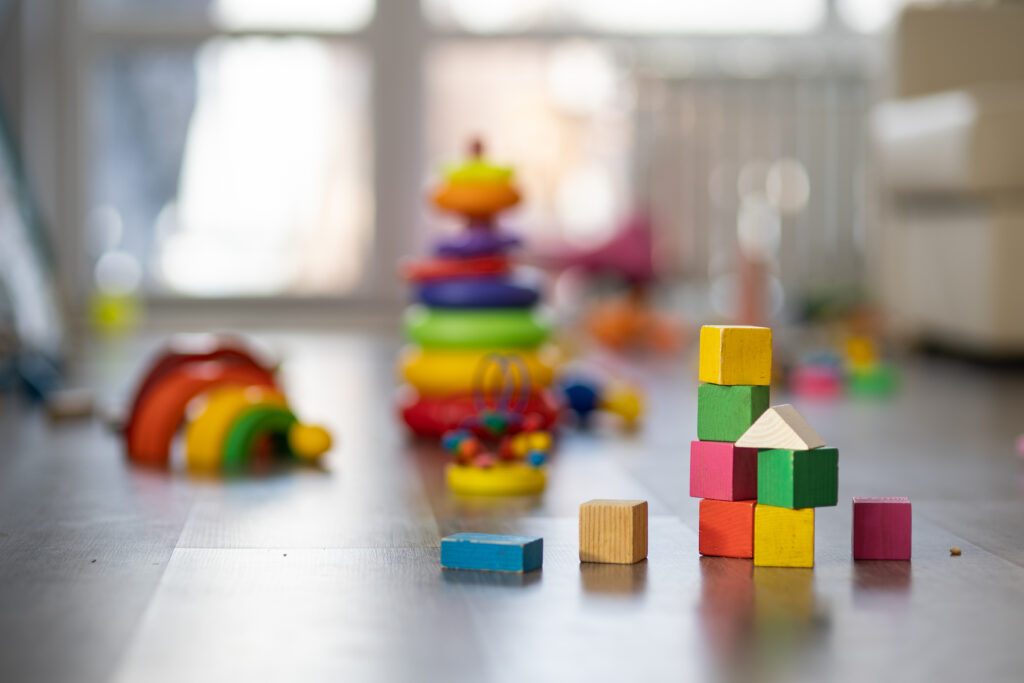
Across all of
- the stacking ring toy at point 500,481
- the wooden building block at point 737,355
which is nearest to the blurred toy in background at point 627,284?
the stacking ring toy at point 500,481

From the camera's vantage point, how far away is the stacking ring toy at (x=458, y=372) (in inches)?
92.0

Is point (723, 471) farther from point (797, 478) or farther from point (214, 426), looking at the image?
point (214, 426)

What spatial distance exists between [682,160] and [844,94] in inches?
27.9

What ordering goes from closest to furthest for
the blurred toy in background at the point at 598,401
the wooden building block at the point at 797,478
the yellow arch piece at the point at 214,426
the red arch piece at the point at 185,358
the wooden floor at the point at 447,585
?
the wooden floor at the point at 447,585
the wooden building block at the point at 797,478
the yellow arch piece at the point at 214,426
the red arch piece at the point at 185,358
the blurred toy in background at the point at 598,401

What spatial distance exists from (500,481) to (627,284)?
308cm

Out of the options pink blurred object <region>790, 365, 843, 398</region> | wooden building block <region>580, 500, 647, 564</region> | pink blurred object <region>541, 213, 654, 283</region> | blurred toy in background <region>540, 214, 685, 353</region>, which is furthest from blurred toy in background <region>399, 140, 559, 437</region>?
pink blurred object <region>541, 213, 654, 283</region>

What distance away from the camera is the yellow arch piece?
1.99m

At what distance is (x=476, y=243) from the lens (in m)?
2.38

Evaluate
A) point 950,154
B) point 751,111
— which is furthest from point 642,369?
point 751,111

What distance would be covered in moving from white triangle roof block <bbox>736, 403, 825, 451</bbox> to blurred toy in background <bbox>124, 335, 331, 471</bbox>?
87 centimetres

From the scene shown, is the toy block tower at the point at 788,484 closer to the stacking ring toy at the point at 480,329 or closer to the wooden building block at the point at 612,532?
the wooden building block at the point at 612,532

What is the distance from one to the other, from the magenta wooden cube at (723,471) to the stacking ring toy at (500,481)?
0.42 meters

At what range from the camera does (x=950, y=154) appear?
3.43m

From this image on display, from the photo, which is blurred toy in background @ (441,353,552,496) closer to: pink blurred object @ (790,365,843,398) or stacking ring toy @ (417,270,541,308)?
stacking ring toy @ (417,270,541,308)
